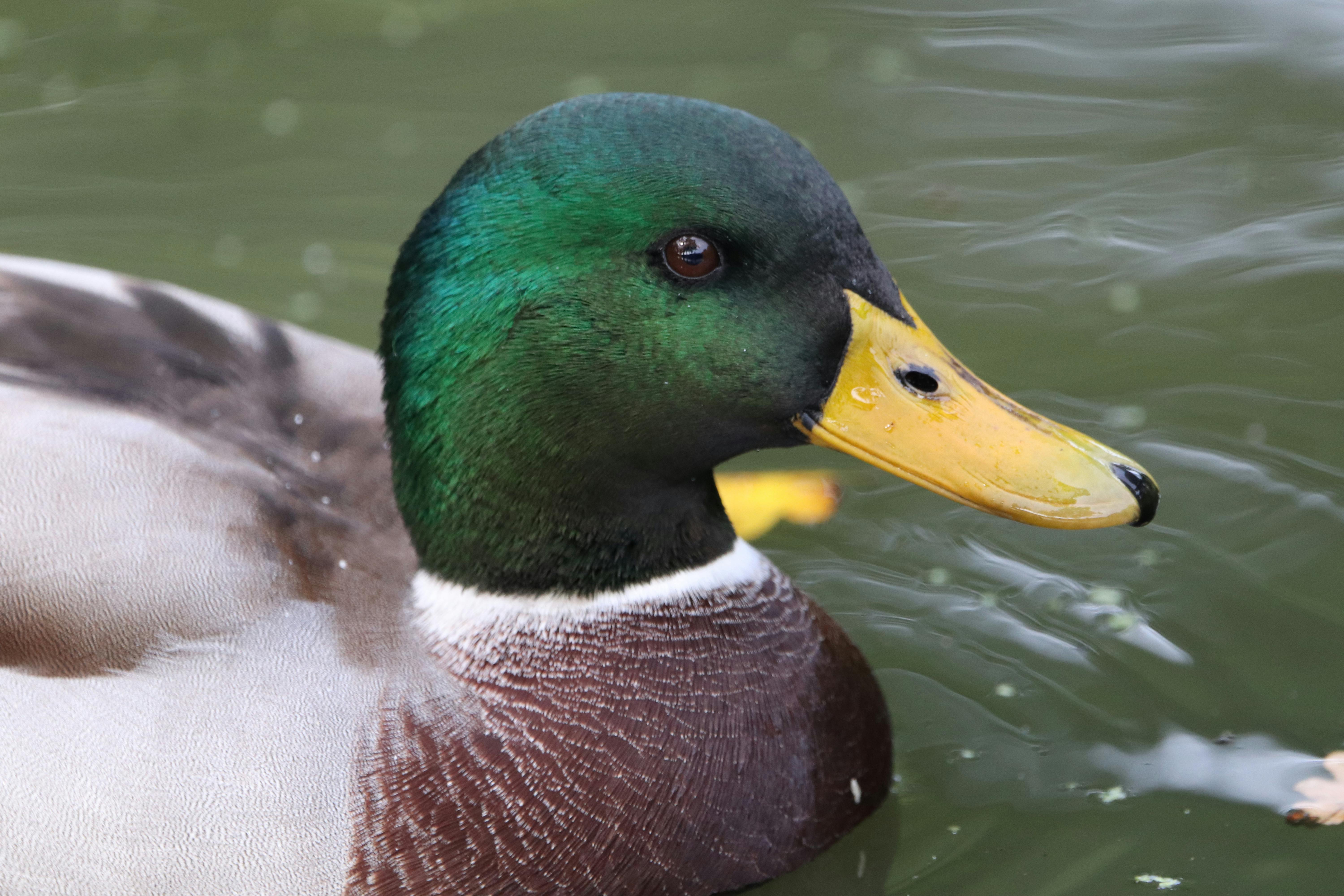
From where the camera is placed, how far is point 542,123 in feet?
8.82

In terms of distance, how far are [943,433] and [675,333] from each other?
470 millimetres

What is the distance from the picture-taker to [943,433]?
107 inches

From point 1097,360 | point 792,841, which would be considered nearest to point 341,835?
point 792,841

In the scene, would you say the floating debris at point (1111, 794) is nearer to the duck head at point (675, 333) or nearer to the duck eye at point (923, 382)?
the duck head at point (675, 333)

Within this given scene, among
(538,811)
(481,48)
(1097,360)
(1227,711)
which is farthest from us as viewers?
(481,48)

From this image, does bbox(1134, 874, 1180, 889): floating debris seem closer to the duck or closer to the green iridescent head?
the duck

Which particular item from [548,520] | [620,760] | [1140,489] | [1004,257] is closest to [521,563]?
[548,520]

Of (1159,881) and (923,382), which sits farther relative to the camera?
(1159,881)

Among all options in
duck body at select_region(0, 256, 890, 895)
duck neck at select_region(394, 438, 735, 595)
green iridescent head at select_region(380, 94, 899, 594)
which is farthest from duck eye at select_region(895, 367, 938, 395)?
duck body at select_region(0, 256, 890, 895)

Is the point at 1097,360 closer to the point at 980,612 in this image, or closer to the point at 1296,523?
the point at 1296,523

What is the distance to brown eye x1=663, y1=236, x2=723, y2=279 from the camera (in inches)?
104

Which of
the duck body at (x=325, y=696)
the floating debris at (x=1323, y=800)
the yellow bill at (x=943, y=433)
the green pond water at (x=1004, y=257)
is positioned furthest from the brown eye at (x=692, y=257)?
the floating debris at (x=1323, y=800)

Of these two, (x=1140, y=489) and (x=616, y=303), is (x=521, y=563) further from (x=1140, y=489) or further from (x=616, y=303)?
(x=1140, y=489)

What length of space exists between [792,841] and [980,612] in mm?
1041
